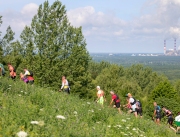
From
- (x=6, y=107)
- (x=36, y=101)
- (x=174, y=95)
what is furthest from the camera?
(x=174, y=95)

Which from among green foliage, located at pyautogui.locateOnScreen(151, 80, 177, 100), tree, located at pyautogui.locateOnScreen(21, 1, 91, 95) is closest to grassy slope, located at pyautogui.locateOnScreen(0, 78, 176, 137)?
tree, located at pyautogui.locateOnScreen(21, 1, 91, 95)

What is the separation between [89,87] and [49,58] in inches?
255

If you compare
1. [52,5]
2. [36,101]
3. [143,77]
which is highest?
[52,5]

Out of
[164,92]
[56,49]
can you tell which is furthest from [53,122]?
[164,92]

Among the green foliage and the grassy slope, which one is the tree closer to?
the green foliage

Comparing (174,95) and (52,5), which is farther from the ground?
(52,5)

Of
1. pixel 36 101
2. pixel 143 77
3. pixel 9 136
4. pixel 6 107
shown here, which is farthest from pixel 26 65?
pixel 143 77

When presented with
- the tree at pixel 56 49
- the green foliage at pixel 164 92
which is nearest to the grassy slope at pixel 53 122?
the tree at pixel 56 49

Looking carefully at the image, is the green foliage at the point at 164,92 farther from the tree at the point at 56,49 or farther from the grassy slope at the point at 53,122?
the grassy slope at the point at 53,122

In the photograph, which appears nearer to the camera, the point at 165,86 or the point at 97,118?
the point at 97,118

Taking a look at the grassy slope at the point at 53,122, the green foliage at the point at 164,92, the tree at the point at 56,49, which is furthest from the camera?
the green foliage at the point at 164,92

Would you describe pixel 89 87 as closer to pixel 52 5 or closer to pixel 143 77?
pixel 52 5

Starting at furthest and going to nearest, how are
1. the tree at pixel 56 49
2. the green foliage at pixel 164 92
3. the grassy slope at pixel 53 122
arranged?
the green foliage at pixel 164 92, the tree at pixel 56 49, the grassy slope at pixel 53 122

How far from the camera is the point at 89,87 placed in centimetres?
3497
